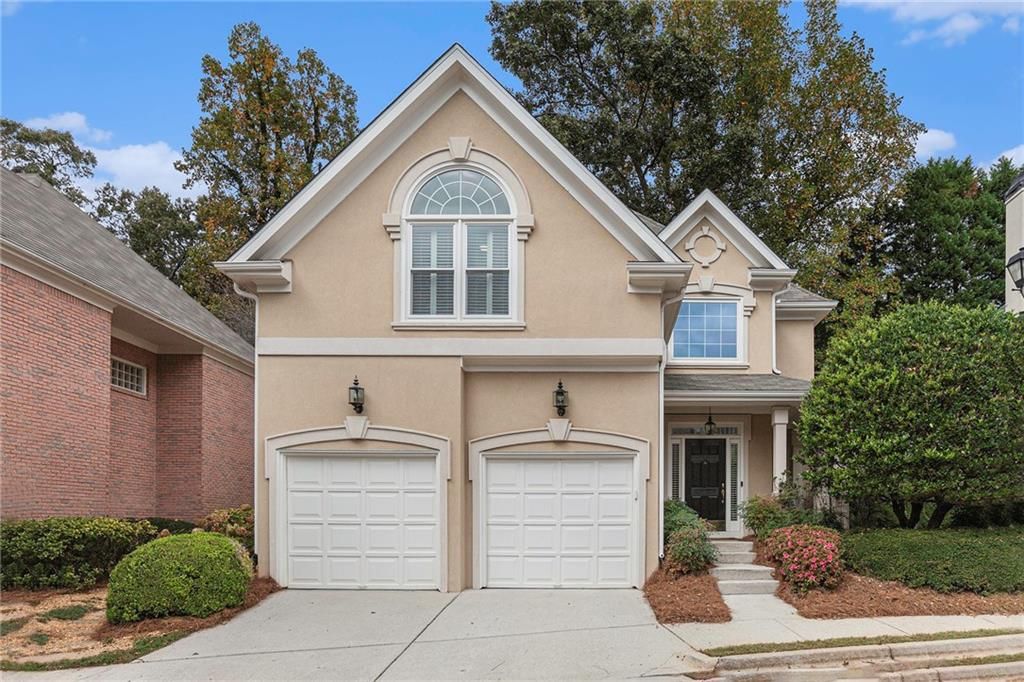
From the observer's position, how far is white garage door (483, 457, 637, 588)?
36.8ft

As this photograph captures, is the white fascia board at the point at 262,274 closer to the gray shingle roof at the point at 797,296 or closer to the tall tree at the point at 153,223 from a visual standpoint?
the gray shingle roof at the point at 797,296

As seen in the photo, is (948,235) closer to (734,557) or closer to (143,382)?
(734,557)

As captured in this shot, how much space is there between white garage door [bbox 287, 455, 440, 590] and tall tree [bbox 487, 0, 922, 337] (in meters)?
18.5

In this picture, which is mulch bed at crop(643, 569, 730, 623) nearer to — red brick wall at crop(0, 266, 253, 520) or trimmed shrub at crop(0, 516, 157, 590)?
trimmed shrub at crop(0, 516, 157, 590)

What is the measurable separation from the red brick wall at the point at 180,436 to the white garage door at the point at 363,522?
6.72 metres

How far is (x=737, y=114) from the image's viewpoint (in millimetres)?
28078

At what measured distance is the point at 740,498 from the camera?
590 inches

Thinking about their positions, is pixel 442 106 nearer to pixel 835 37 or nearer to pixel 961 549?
pixel 961 549

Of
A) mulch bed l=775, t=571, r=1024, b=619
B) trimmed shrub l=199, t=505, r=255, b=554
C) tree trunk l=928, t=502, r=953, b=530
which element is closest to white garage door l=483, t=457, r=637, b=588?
mulch bed l=775, t=571, r=1024, b=619

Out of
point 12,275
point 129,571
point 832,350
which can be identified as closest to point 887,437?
point 832,350

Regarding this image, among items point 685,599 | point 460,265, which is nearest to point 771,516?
point 685,599

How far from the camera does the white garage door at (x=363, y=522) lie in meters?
11.0

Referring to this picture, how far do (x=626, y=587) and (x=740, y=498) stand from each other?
4814mm

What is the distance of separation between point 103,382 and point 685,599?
10427mm
